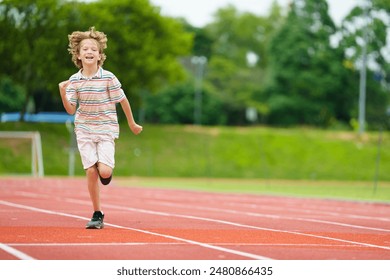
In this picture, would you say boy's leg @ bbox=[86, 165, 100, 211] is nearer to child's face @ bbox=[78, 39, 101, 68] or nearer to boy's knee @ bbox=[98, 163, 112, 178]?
boy's knee @ bbox=[98, 163, 112, 178]

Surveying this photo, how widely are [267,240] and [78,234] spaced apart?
6.23 ft

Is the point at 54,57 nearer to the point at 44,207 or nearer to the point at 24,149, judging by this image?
the point at 24,149

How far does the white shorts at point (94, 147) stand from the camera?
34.1 feet

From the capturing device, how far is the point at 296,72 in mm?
74062

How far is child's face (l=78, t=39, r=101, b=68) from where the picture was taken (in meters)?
10.3

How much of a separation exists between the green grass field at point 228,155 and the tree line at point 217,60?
3.58 metres

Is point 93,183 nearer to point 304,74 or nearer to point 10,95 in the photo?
point 10,95

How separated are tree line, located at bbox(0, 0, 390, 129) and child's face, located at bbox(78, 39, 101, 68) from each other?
2408 cm

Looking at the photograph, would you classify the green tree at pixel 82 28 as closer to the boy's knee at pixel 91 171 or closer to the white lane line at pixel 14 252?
the boy's knee at pixel 91 171

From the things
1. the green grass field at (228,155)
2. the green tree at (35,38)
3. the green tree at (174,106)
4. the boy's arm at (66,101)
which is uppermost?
the green tree at (35,38)

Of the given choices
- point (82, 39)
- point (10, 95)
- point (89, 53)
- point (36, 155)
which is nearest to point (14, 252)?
point (89, 53)

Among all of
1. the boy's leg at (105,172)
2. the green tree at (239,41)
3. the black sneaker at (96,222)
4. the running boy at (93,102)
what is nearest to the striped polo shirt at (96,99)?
the running boy at (93,102)

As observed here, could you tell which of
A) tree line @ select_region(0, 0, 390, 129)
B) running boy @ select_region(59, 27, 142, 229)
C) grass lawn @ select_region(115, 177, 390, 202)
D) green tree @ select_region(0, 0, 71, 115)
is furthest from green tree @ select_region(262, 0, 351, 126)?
running boy @ select_region(59, 27, 142, 229)
